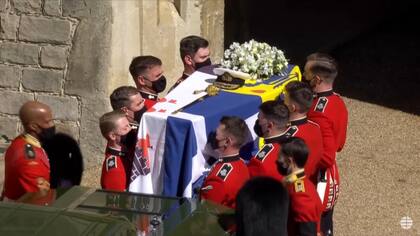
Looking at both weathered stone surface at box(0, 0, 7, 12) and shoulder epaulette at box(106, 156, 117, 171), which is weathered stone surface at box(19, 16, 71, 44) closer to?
weathered stone surface at box(0, 0, 7, 12)

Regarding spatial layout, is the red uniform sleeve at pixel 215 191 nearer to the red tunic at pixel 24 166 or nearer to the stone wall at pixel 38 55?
the red tunic at pixel 24 166

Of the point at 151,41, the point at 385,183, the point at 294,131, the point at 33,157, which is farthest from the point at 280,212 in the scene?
the point at 151,41

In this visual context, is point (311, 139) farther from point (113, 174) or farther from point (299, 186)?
point (113, 174)

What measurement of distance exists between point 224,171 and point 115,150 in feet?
2.78

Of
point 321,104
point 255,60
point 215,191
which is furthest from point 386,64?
point 215,191

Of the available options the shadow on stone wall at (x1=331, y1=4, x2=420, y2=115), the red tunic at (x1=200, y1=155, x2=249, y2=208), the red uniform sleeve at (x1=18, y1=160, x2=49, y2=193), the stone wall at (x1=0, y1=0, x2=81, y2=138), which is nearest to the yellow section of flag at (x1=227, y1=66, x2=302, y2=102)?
the red tunic at (x1=200, y1=155, x2=249, y2=208)

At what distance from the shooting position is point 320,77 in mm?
7105

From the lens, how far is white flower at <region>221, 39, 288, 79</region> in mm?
7488

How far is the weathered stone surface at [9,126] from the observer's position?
9.76m

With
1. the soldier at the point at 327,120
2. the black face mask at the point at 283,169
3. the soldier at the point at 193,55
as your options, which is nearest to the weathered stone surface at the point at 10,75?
the soldier at the point at 193,55

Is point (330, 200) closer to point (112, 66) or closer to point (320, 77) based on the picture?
point (320, 77)

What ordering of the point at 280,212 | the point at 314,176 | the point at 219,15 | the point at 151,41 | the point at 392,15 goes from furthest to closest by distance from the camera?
the point at 392,15, the point at 219,15, the point at 151,41, the point at 314,176, the point at 280,212

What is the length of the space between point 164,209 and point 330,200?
1.78m

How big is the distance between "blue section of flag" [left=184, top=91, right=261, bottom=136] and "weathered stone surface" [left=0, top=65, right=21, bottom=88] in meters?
3.12
